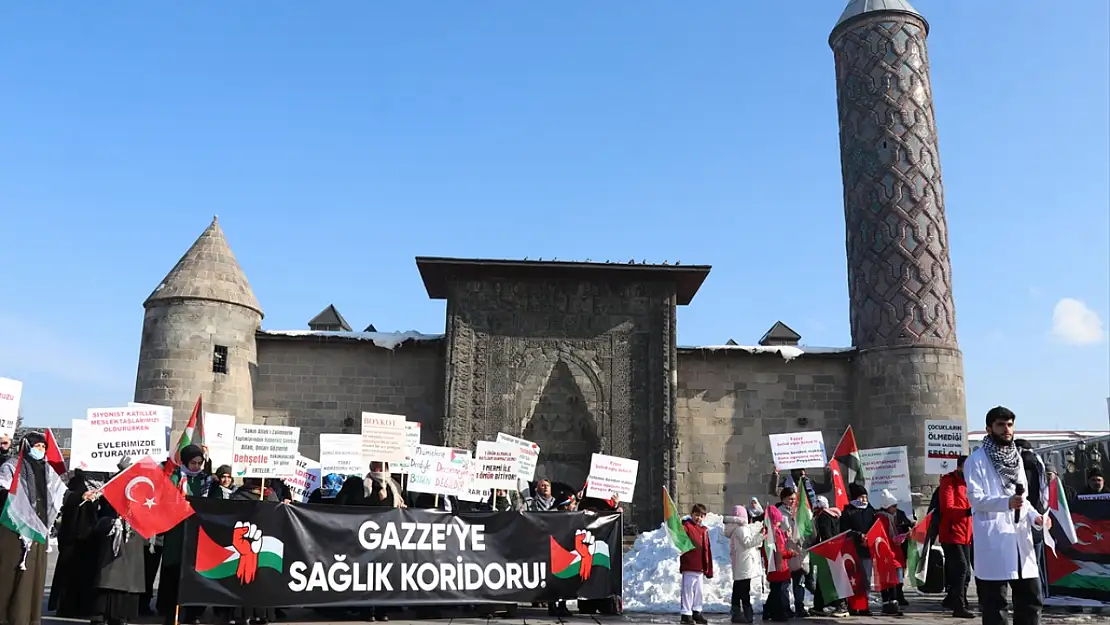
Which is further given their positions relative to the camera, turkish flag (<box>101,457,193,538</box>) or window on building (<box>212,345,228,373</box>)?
window on building (<box>212,345,228,373</box>)

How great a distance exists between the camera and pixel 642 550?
560 inches

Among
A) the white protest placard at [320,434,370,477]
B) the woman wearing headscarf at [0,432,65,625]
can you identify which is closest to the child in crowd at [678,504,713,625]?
the white protest placard at [320,434,370,477]

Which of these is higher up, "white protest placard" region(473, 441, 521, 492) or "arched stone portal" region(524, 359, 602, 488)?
"arched stone portal" region(524, 359, 602, 488)

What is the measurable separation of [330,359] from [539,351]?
4.94 meters

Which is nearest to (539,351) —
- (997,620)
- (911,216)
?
(911,216)

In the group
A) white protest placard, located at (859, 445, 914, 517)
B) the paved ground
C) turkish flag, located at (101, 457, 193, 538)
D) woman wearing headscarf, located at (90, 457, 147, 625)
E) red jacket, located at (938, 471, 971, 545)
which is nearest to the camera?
turkish flag, located at (101, 457, 193, 538)

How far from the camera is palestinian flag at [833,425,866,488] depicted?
45.1ft

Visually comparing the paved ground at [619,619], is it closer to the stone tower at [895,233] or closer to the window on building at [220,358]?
the stone tower at [895,233]

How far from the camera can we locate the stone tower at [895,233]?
19.5 meters

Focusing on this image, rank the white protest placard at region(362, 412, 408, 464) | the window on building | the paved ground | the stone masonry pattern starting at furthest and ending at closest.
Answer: the stone masonry pattern, the window on building, the white protest placard at region(362, 412, 408, 464), the paved ground

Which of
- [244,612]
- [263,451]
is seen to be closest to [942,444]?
[263,451]

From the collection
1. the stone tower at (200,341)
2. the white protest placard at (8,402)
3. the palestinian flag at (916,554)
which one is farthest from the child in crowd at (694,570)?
the stone tower at (200,341)

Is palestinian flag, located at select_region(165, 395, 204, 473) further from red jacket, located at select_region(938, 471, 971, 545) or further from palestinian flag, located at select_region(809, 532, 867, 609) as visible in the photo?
red jacket, located at select_region(938, 471, 971, 545)

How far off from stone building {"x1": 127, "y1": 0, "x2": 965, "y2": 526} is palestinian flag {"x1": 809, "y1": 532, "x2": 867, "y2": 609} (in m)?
8.34
